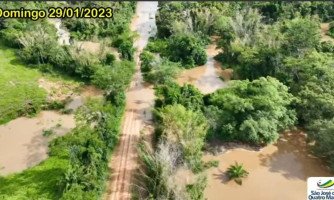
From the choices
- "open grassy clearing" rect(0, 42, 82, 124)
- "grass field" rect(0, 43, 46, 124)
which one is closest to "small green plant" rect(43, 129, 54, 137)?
"open grassy clearing" rect(0, 42, 82, 124)

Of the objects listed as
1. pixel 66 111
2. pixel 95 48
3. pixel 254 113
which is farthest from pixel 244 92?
pixel 95 48

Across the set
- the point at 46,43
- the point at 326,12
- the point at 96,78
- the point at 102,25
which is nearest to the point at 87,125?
the point at 96,78

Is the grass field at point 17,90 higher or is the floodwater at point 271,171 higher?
the grass field at point 17,90

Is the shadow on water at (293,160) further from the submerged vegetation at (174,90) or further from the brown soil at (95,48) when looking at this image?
the brown soil at (95,48)

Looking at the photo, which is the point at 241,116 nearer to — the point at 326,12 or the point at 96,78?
the point at 96,78

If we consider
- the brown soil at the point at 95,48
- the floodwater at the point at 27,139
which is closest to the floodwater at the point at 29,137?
the floodwater at the point at 27,139

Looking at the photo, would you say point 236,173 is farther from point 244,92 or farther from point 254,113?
point 244,92
